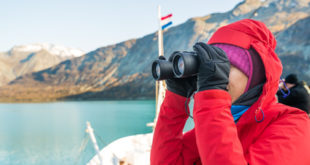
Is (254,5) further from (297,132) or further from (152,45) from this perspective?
(297,132)

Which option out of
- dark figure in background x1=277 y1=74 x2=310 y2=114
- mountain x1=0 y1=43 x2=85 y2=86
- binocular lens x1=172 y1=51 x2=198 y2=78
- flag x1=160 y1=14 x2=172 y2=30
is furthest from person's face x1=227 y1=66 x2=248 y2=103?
mountain x1=0 y1=43 x2=85 y2=86

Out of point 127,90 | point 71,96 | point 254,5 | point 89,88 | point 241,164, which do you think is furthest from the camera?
point 254,5

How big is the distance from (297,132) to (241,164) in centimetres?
19

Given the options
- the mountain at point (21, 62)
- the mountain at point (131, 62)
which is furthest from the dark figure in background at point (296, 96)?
the mountain at point (21, 62)

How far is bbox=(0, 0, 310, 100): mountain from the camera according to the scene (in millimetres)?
58188

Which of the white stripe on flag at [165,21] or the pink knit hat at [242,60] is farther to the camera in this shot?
the white stripe on flag at [165,21]

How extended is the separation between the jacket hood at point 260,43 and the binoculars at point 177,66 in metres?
0.11

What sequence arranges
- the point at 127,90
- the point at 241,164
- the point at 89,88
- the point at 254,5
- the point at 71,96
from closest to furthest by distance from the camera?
1. the point at 241,164
2. the point at 127,90
3. the point at 71,96
4. the point at 89,88
5. the point at 254,5

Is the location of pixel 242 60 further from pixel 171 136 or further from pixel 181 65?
pixel 171 136

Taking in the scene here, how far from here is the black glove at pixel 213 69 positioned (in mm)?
614

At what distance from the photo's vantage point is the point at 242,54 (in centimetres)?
65

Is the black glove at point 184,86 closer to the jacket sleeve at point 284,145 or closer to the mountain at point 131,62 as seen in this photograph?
the jacket sleeve at point 284,145

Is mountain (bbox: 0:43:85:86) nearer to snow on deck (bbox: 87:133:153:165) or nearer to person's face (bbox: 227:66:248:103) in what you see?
snow on deck (bbox: 87:133:153:165)

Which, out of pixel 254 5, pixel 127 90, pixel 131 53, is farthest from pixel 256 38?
pixel 254 5
